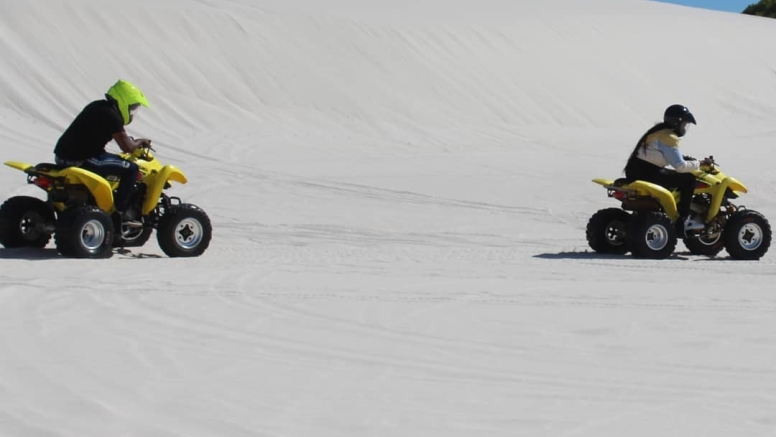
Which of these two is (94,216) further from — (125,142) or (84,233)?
(125,142)

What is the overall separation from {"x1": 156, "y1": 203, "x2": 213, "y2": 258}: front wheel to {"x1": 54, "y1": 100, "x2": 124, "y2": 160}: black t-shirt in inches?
35.1

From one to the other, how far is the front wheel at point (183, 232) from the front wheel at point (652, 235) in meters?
3.97

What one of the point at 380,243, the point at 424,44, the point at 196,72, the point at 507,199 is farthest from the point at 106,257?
the point at 424,44

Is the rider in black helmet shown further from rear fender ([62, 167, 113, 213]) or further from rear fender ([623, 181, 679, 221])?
rear fender ([62, 167, 113, 213])

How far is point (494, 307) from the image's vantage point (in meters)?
8.55

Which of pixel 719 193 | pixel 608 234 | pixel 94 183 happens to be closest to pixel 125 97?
pixel 94 183

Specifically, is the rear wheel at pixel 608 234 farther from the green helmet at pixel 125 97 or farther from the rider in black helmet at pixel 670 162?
the green helmet at pixel 125 97

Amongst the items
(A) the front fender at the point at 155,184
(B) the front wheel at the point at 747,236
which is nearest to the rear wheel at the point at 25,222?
(A) the front fender at the point at 155,184

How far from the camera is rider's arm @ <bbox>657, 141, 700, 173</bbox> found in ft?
39.8

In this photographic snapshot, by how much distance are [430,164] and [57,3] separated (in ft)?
41.9

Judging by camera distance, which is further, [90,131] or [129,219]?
[129,219]

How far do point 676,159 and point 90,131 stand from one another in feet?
17.6

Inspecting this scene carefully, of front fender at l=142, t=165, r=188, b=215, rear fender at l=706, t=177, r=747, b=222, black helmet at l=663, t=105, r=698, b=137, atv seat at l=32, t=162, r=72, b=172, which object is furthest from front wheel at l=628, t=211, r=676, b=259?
atv seat at l=32, t=162, r=72, b=172

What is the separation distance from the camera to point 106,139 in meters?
11.0
